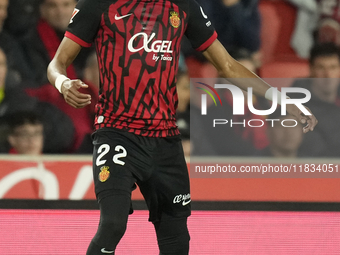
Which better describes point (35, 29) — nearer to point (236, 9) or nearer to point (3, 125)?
point (3, 125)

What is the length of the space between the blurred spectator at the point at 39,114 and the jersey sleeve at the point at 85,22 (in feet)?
5.62

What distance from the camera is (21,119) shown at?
351 cm

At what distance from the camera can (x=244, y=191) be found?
3.54 m

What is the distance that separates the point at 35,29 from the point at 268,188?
2102 mm

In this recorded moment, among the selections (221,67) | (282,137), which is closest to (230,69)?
Answer: (221,67)

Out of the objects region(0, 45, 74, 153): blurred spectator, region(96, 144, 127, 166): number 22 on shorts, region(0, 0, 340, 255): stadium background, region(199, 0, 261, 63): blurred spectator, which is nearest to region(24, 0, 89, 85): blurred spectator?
region(0, 45, 74, 153): blurred spectator

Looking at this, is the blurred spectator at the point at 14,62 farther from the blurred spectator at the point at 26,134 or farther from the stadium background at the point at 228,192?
the stadium background at the point at 228,192

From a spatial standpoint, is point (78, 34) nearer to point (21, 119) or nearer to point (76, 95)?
point (76, 95)

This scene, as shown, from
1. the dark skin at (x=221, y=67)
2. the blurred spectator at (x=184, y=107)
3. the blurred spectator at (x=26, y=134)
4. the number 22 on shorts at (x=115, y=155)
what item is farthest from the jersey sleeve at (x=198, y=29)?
the blurred spectator at (x=26, y=134)

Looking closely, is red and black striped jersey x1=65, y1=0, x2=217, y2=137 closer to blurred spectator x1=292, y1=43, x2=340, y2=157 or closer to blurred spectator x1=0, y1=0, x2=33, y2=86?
blurred spectator x1=0, y1=0, x2=33, y2=86

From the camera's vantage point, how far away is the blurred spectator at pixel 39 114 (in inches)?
138

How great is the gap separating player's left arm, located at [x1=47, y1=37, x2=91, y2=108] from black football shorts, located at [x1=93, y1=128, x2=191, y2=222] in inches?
8.9

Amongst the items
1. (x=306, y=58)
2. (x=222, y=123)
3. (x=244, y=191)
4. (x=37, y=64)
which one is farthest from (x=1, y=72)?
(x=306, y=58)

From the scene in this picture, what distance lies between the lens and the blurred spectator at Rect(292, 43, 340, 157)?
3.50 meters
